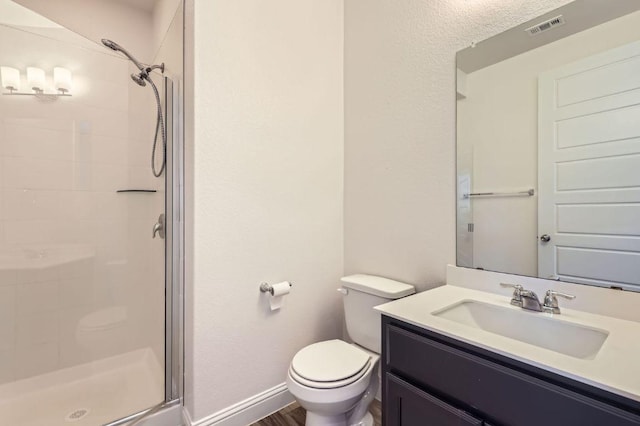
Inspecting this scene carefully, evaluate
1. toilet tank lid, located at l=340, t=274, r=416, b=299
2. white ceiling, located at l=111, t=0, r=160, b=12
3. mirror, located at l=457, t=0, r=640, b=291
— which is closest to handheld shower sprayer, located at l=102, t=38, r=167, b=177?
white ceiling, located at l=111, t=0, r=160, b=12

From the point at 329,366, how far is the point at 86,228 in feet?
6.05

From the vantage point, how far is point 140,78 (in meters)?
1.90

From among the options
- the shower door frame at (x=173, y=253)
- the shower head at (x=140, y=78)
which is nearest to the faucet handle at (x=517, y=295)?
the shower door frame at (x=173, y=253)

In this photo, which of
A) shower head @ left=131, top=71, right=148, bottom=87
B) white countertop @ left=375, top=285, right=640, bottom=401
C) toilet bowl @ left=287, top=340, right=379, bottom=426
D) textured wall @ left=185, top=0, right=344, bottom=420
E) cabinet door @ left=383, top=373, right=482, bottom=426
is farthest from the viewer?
shower head @ left=131, top=71, right=148, bottom=87

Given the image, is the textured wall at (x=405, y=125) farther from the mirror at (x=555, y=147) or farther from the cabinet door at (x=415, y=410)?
the cabinet door at (x=415, y=410)

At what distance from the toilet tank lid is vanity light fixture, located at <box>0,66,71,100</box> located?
7.06 feet

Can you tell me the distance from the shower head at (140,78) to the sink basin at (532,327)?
2139mm

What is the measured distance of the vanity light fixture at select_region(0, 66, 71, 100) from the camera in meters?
1.69

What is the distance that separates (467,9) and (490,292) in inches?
51.9

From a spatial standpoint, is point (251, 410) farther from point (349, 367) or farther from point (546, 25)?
point (546, 25)

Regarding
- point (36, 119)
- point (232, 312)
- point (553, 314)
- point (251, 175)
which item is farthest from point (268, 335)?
point (36, 119)

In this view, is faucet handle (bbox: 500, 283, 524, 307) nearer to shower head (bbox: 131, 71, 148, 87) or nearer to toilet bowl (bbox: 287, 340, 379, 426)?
toilet bowl (bbox: 287, 340, 379, 426)

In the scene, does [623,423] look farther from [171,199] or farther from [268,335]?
[171,199]

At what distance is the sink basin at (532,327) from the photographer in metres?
0.93
